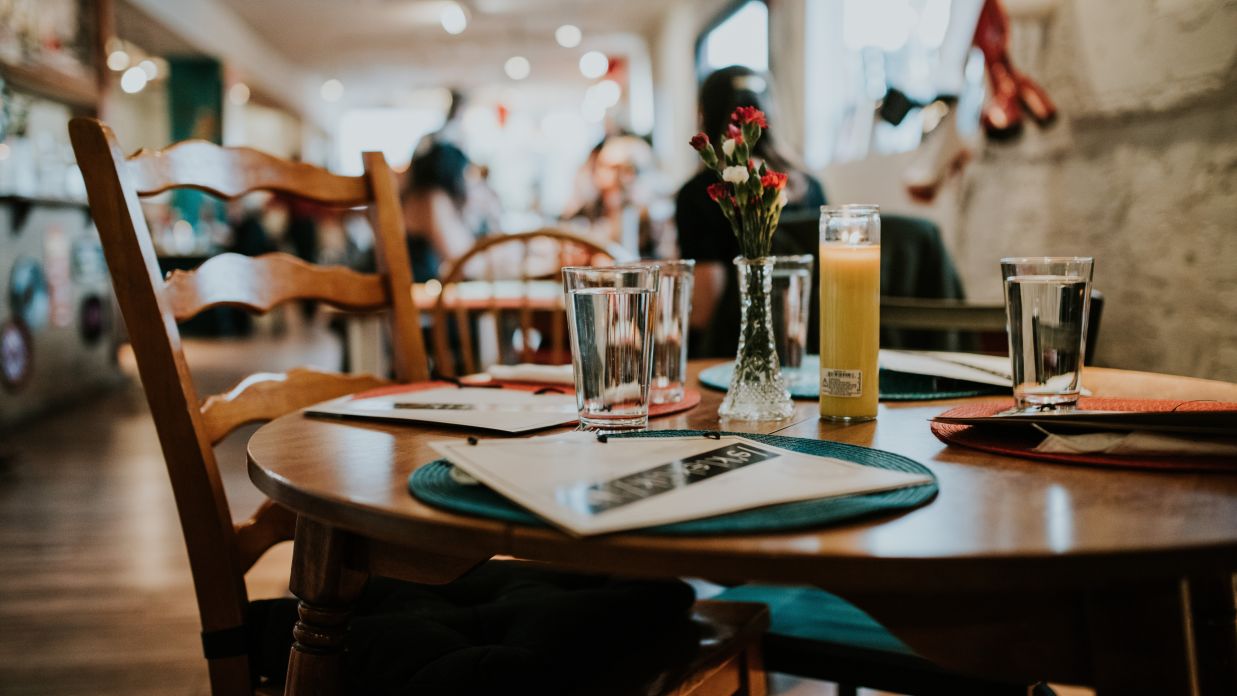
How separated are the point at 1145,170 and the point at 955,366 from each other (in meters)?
1.30

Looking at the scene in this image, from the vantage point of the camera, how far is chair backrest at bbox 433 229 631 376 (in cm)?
206

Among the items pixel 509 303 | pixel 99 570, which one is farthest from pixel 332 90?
pixel 99 570

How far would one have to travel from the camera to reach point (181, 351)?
3.18ft

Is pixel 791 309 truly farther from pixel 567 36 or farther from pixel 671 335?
pixel 567 36

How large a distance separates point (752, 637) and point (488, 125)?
12.4m

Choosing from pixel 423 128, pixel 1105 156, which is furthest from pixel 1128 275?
pixel 423 128

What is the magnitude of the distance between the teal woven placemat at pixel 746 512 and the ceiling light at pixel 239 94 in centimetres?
1075

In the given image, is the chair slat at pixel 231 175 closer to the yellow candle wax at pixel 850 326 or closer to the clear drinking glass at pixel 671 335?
the clear drinking glass at pixel 671 335

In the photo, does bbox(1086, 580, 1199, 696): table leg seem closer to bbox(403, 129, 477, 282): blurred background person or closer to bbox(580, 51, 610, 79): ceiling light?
bbox(403, 129, 477, 282): blurred background person

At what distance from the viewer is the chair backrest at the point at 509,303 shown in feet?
6.75

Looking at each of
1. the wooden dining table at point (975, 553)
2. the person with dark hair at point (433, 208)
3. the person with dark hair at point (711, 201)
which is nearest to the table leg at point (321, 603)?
the wooden dining table at point (975, 553)

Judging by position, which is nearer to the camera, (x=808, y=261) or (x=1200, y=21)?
(x=808, y=261)

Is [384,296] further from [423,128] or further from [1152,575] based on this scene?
[423,128]

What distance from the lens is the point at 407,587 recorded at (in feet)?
3.47
